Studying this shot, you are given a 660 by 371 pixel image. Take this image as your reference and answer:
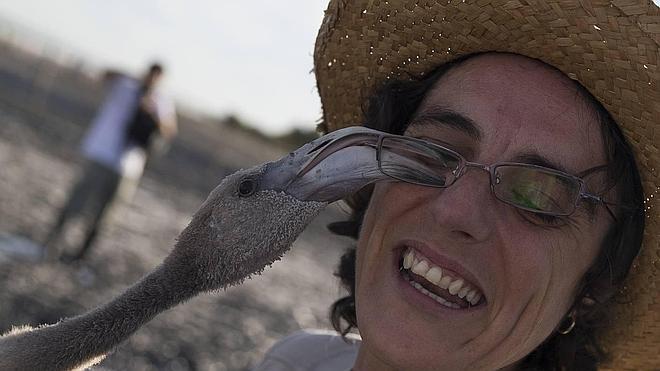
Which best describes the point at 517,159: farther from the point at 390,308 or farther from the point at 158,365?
the point at 158,365

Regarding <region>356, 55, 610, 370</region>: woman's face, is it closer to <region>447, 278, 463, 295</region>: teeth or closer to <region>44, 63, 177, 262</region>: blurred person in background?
<region>447, 278, 463, 295</region>: teeth

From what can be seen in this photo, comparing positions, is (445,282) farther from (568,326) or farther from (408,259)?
(568,326)

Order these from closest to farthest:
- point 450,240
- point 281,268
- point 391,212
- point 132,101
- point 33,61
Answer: point 450,240 → point 391,212 → point 132,101 → point 281,268 → point 33,61

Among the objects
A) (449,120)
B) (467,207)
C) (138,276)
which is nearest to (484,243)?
(467,207)

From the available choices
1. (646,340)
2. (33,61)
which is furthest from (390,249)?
(33,61)

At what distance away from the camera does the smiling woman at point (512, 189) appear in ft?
7.67

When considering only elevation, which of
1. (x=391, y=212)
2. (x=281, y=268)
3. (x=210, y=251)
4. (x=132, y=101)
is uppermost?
(x=391, y=212)

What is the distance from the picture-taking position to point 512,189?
7.76ft

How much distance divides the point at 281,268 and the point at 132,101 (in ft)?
19.6

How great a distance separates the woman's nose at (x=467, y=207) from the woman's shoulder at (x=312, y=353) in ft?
2.91

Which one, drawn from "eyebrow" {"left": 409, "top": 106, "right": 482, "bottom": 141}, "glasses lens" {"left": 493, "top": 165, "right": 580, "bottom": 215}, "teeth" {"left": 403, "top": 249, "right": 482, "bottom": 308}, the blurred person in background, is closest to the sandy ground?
the blurred person in background

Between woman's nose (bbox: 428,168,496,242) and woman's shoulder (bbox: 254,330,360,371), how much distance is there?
0.89 meters

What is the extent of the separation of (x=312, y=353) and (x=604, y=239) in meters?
1.14

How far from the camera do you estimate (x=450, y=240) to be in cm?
232
